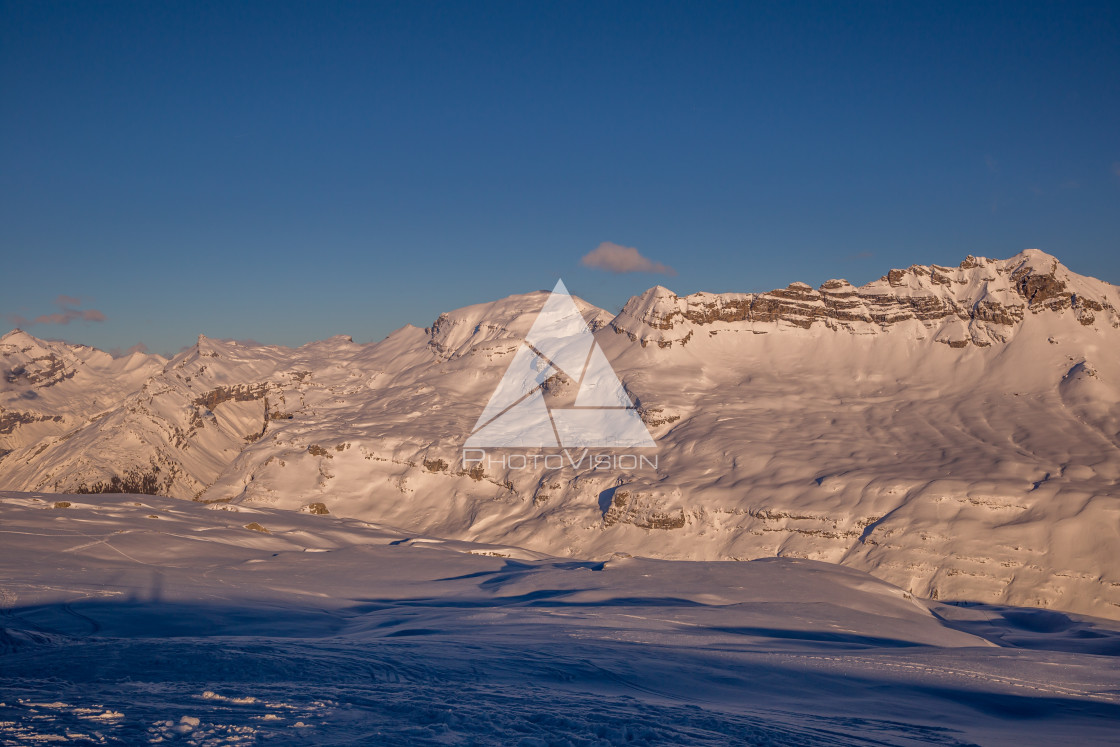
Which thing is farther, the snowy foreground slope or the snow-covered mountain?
the snow-covered mountain

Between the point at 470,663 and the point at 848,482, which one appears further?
the point at 848,482

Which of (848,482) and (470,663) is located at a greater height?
(848,482)

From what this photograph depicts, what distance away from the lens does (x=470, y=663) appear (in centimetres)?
2384

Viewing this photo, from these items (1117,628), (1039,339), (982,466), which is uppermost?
(1039,339)

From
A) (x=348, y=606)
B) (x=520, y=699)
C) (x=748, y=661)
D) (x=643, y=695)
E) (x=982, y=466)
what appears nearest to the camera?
(x=520, y=699)

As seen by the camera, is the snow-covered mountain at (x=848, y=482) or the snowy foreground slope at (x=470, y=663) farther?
the snow-covered mountain at (x=848, y=482)

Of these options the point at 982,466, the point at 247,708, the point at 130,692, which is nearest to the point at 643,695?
the point at 247,708

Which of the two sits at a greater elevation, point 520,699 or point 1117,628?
point 520,699

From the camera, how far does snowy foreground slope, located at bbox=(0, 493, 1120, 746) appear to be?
16.5 metres

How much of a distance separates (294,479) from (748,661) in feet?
581

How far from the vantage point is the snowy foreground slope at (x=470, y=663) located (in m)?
16.5

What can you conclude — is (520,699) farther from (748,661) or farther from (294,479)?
(294,479)

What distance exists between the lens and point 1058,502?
128 m

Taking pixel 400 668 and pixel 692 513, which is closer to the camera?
pixel 400 668
